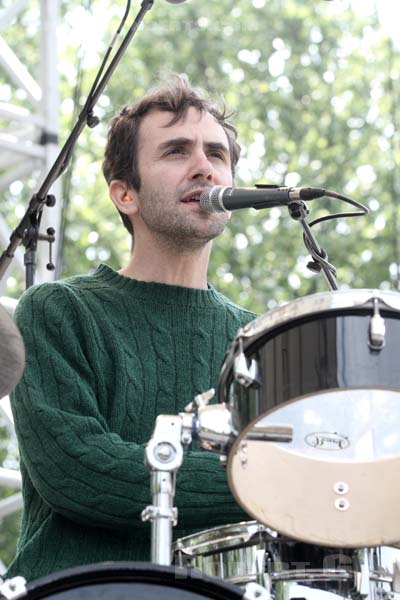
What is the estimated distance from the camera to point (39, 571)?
8.71 ft

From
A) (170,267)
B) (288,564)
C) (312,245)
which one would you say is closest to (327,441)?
(288,564)

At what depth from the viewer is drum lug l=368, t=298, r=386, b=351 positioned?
203 centimetres

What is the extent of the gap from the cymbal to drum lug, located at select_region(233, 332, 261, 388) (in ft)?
1.18

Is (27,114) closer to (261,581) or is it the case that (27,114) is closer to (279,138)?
(261,581)

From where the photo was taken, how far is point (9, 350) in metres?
2.06

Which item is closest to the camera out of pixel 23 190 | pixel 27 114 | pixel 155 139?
pixel 155 139

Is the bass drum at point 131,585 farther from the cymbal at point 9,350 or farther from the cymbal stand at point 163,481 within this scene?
the cymbal at point 9,350

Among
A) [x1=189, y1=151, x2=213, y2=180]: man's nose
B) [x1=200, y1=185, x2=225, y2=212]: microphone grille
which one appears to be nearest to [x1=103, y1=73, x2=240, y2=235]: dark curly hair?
[x1=189, y1=151, x2=213, y2=180]: man's nose

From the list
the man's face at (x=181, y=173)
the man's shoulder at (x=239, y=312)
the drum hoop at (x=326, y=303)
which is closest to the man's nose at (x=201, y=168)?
the man's face at (x=181, y=173)

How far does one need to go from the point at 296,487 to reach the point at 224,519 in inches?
12.8

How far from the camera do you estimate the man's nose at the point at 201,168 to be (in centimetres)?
314

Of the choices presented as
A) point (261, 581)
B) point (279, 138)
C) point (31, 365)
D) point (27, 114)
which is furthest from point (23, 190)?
point (261, 581)

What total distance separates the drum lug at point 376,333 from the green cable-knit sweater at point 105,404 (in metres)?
0.64

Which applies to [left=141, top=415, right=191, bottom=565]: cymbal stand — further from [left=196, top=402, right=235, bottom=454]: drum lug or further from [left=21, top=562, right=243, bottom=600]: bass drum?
[left=21, top=562, right=243, bottom=600]: bass drum
